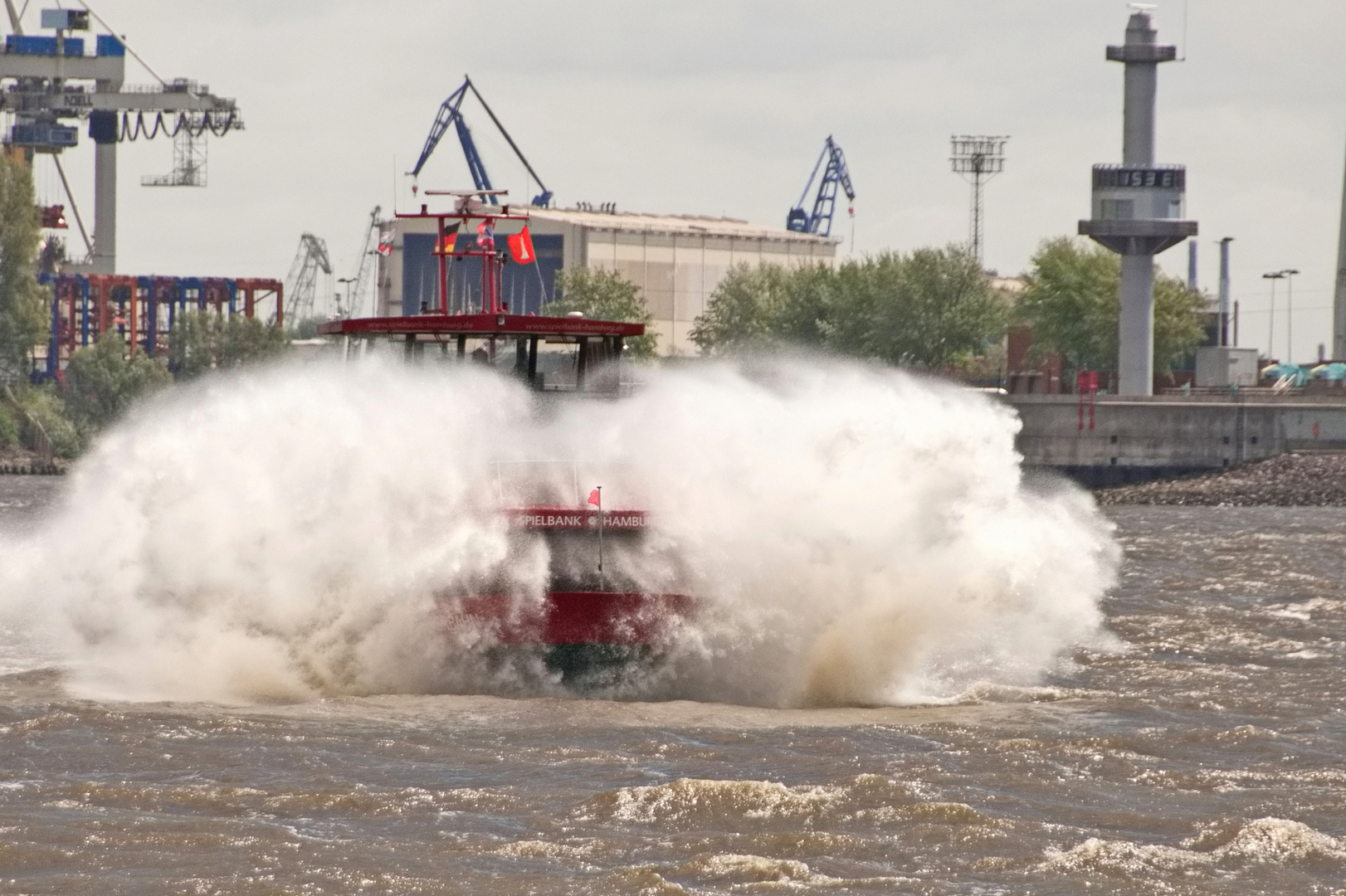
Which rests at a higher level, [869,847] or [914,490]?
[914,490]

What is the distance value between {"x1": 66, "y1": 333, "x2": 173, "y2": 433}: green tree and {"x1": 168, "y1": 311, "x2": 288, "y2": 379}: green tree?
19.6 feet

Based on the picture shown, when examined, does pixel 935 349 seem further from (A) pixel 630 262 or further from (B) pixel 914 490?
(B) pixel 914 490

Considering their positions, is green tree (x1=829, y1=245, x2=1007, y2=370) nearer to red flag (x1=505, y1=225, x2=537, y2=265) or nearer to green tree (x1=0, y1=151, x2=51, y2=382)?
green tree (x1=0, y1=151, x2=51, y2=382)

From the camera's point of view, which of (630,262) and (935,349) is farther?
(630,262)

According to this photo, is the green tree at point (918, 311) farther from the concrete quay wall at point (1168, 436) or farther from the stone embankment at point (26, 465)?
the stone embankment at point (26, 465)

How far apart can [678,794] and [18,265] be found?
9792 centimetres

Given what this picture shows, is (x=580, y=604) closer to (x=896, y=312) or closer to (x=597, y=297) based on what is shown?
(x=896, y=312)

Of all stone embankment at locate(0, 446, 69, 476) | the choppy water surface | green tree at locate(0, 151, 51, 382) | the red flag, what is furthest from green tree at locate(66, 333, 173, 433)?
the choppy water surface

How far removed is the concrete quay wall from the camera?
93.7 m

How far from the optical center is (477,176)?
654ft

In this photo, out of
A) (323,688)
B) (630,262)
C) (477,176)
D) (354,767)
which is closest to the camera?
(354,767)

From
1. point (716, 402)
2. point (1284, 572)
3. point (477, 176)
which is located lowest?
point (1284, 572)

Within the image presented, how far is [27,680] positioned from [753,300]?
109 m

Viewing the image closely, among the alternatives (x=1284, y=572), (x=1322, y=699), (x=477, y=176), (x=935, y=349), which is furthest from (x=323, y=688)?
(x=477, y=176)
